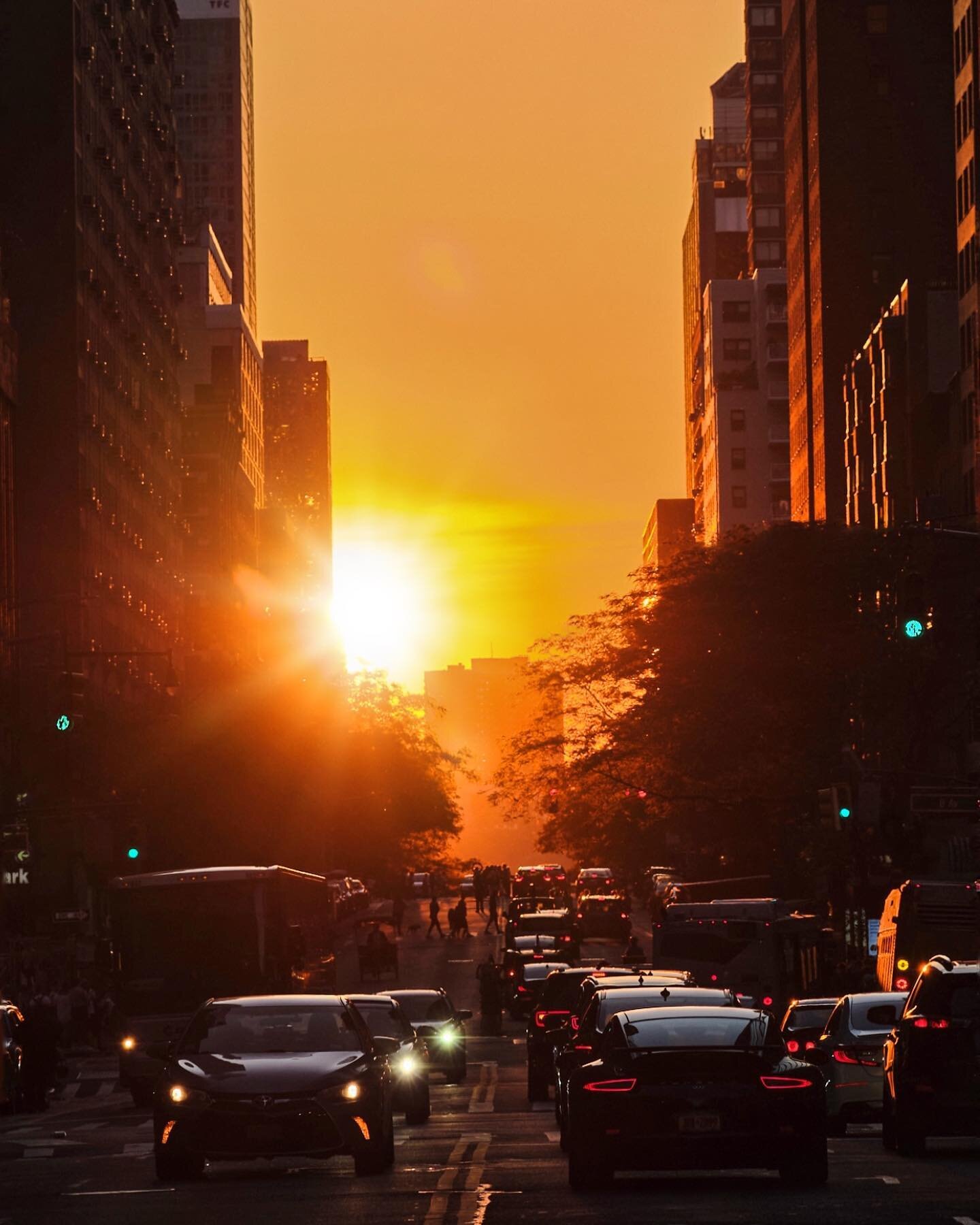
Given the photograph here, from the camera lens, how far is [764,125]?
186m

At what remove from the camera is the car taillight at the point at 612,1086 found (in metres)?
16.5

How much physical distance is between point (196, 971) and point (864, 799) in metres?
21.5

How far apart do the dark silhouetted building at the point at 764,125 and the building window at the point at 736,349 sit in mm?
6442

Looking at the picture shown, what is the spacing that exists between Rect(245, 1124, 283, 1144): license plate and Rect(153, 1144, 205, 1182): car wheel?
870 millimetres

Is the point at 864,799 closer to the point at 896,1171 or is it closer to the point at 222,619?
the point at 896,1171

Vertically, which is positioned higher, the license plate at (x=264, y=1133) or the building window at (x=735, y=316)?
the building window at (x=735, y=316)

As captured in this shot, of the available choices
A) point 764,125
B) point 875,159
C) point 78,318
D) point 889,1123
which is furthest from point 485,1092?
point 764,125

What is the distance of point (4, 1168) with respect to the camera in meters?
22.5

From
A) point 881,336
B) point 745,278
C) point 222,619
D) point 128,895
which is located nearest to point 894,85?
point 881,336

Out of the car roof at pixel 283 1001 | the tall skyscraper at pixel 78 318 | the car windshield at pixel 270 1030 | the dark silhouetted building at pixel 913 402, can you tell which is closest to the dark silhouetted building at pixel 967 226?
the dark silhouetted building at pixel 913 402

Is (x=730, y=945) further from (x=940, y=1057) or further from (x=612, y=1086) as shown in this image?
(x=612, y=1086)

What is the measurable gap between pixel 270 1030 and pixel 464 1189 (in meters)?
2.75

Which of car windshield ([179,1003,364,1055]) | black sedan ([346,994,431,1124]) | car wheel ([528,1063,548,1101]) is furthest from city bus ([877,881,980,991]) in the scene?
car windshield ([179,1003,364,1055])

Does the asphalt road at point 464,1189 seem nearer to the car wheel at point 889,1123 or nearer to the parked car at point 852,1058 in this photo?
the car wheel at point 889,1123
